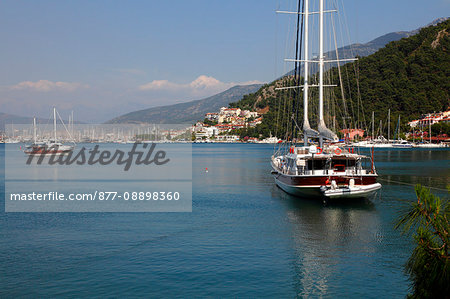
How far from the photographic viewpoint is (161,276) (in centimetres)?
1373

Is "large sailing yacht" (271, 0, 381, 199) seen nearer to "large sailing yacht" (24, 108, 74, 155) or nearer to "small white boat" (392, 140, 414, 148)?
"large sailing yacht" (24, 108, 74, 155)

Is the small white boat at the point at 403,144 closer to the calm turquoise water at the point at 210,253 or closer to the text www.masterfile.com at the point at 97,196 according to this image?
the text www.masterfile.com at the point at 97,196

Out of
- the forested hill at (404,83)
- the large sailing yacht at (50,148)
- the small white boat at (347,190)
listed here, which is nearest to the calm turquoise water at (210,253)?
the small white boat at (347,190)

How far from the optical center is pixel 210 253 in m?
16.3

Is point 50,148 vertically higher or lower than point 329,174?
higher

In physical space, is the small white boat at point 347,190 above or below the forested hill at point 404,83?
below

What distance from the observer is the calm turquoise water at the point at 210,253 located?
1275cm

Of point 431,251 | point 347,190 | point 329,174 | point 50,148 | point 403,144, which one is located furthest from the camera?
point 403,144

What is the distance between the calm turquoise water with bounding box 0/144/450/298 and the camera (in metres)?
12.8

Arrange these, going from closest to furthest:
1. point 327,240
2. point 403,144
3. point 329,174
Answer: point 327,240 < point 329,174 < point 403,144

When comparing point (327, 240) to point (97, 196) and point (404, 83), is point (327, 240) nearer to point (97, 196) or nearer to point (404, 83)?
point (97, 196)

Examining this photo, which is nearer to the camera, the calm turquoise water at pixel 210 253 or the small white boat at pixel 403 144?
the calm turquoise water at pixel 210 253

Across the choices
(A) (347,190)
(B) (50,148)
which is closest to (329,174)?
(A) (347,190)


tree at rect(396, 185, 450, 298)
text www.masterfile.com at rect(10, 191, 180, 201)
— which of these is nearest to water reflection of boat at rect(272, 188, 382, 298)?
tree at rect(396, 185, 450, 298)
